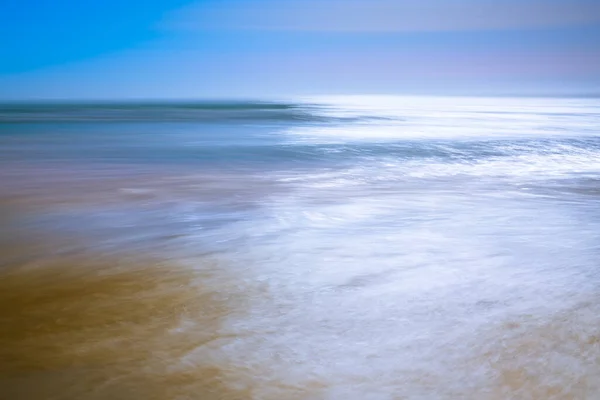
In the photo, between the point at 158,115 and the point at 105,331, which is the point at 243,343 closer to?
the point at 105,331

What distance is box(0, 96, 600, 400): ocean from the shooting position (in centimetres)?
250

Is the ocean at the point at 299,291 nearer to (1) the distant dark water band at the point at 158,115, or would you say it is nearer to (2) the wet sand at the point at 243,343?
(2) the wet sand at the point at 243,343

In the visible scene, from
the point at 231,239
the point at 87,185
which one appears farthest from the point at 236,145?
the point at 231,239

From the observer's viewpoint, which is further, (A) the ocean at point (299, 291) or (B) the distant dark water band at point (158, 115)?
(B) the distant dark water band at point (158, 115)

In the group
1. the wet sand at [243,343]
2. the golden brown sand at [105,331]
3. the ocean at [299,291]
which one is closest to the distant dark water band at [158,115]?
the ocean at [299,291]

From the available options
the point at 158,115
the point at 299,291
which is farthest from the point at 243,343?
the point at 158,115

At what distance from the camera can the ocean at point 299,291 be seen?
2.50 meters

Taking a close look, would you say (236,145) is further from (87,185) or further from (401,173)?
(87,185)

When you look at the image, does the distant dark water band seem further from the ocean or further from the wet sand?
the wet sand

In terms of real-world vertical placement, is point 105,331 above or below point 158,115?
below

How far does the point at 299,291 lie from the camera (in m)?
3.59

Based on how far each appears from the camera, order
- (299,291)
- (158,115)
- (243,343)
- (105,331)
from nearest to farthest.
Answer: (243,343), (105,331), (299,291), (158,115)

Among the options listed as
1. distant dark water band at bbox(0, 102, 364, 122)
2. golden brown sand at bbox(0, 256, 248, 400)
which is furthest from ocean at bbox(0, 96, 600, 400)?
distant dark water band at bbox(0, 102, 364, 122)

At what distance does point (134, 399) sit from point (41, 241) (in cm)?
289
